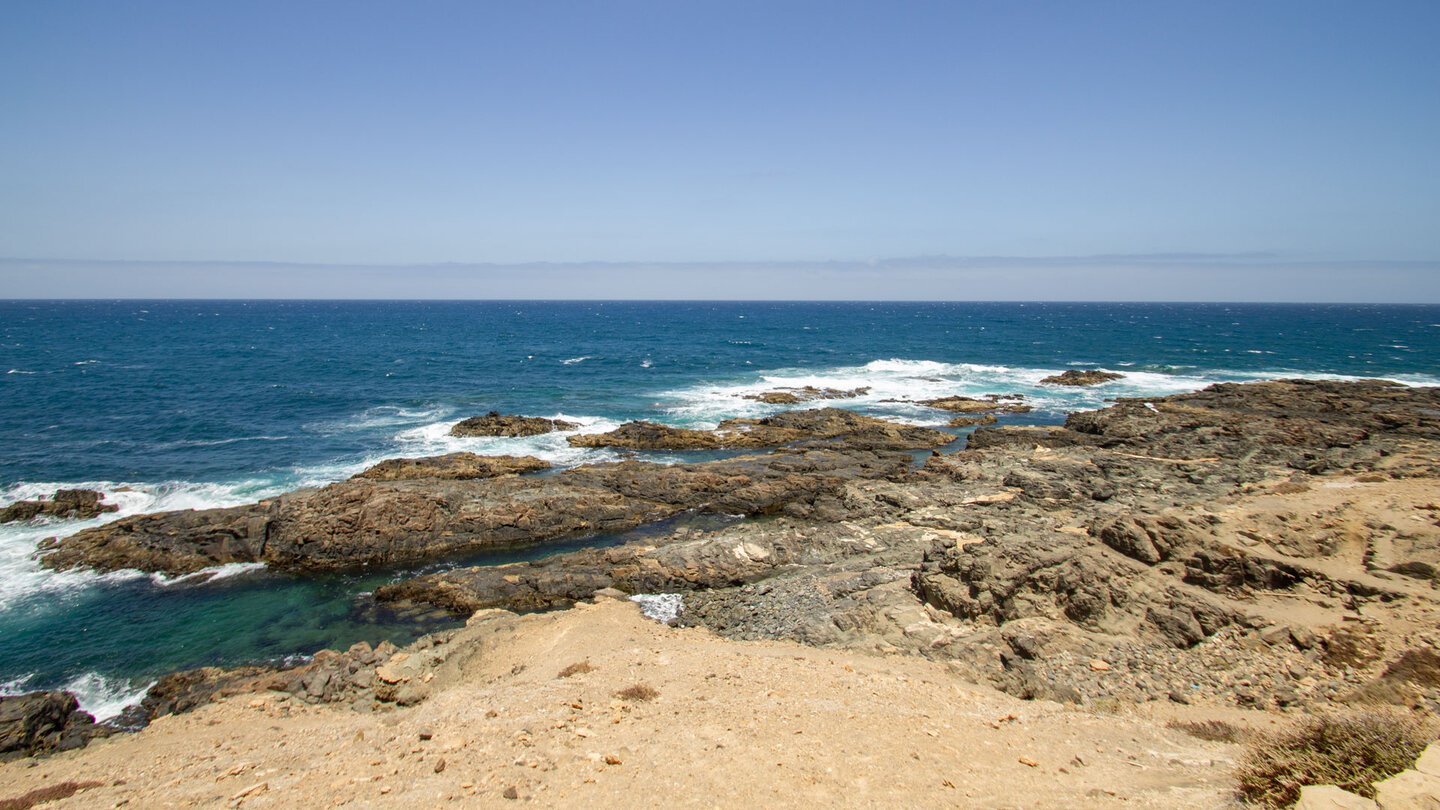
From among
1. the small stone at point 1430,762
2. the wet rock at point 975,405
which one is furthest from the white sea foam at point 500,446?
the small stone at point 1430,762

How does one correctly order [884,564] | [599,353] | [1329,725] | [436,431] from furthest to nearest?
1. [599,353]
2. [436,431]
3. [884,564]
4. [1329,725]

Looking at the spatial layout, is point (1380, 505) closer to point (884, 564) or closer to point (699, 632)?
point (884, 564)

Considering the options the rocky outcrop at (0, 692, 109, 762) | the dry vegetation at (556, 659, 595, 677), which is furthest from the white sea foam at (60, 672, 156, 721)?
the dry vegetation at (556, 659, 595, 677)

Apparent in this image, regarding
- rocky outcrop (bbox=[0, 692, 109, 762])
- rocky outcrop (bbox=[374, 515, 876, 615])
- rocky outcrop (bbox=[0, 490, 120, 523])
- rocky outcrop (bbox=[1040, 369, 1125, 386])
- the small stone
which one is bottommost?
rocky outcrop (bbox=[0, 692, 109, 762])

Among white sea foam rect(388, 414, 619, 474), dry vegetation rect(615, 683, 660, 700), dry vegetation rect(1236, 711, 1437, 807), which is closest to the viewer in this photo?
dry vegetation rect(1236, 711, 1437, 807)

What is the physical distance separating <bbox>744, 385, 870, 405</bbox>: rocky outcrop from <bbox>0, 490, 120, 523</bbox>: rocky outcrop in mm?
36635

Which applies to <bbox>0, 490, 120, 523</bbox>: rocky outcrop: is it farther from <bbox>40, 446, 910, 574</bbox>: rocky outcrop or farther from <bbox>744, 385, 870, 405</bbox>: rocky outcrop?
<bbox>744, 385, 870, 405</bbox>: rocky outcrop

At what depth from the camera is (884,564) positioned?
19297mm

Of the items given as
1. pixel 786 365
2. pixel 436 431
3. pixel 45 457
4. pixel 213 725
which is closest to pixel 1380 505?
pixel 213 725

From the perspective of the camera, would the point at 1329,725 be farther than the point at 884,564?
No

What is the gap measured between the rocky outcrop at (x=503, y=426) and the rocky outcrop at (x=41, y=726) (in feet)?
82.2

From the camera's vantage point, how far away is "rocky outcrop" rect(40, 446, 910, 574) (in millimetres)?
21797

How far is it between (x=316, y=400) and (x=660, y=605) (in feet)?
132

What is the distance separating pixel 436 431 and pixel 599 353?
42.4 metres
